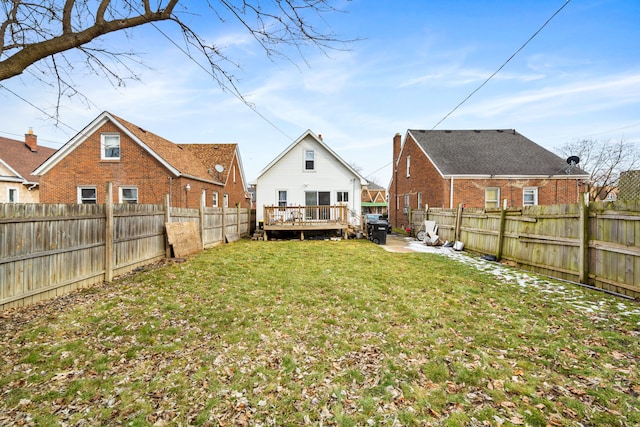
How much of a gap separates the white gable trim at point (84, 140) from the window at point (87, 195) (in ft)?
6.42

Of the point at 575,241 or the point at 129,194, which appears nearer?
the point at 575,241

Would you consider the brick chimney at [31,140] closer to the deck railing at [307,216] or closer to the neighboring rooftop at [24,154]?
the neighboring rooftop at [24,154]

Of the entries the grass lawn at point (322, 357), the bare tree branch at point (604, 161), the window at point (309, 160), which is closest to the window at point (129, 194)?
the window at point (309, 160)

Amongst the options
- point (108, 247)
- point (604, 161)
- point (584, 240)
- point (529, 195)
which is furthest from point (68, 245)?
point (604, 161)

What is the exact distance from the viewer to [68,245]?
5949 mm

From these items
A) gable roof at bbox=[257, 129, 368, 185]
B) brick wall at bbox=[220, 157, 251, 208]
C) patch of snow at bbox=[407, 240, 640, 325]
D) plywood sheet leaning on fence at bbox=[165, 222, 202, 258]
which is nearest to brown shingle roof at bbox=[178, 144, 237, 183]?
brick wall at bbox=[220, 157, 251, 208]

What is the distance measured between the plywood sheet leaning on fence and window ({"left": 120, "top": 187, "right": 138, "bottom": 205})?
24.4 feet

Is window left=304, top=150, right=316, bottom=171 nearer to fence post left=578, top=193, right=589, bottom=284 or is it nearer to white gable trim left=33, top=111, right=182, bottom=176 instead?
white gable trim left=33, top=111, right=182, bottom=176

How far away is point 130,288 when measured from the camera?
638 cm

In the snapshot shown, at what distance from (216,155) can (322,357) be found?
2216 centimetres

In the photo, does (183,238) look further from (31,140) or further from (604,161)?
(604,161)

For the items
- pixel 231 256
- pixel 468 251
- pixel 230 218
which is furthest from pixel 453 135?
pixel 231 256

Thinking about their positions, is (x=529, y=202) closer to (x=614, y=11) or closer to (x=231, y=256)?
(x=614, y=11)

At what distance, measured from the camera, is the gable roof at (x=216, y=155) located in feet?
73.3
